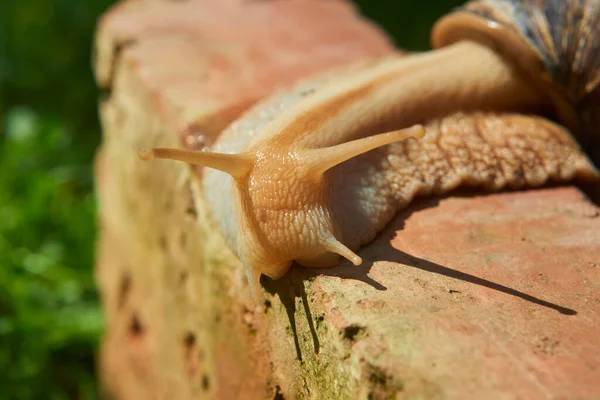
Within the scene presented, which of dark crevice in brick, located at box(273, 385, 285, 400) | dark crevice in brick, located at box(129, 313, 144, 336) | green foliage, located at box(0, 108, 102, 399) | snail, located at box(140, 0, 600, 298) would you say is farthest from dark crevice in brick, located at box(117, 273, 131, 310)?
dark crevice in brick, located at box(273, 385, 285, 400)

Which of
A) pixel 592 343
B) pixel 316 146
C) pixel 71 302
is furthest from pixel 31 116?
pixel 592 343

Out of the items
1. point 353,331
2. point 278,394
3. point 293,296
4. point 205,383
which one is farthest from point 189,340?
point 353,331

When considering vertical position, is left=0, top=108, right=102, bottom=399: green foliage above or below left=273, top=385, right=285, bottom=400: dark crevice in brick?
below

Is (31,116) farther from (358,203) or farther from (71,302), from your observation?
(358,203)

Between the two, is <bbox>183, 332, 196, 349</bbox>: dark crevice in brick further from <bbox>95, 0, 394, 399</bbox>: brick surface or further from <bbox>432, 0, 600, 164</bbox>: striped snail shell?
<bbox>432, 0, 600, 164</bbox>: striped snail shell

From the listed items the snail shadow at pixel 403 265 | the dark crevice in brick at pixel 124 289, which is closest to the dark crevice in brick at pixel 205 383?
the snail shadow at pixel 403 265

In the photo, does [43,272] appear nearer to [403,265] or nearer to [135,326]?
[135,326]
